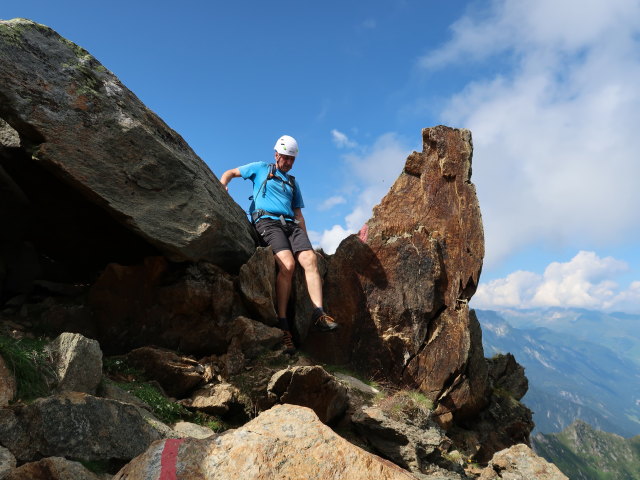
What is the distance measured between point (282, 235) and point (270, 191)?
5.80ft

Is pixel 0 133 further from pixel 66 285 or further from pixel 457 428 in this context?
pixel 457 428

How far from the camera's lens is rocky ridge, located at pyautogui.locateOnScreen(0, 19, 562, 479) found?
952 cm

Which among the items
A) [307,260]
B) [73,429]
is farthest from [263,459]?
[307,260]

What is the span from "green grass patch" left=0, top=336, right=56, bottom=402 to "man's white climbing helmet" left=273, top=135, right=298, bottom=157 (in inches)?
398

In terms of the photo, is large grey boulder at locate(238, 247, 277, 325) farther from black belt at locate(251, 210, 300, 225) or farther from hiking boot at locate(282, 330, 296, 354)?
black belt at locate(251, 210, 300, 225)

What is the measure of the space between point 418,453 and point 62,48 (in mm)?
15493

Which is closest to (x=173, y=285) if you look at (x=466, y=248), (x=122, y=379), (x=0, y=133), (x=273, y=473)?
(x=122, y=379)

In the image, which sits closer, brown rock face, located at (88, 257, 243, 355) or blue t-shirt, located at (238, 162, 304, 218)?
brown rock face, located at (88, 257, 243, 355)

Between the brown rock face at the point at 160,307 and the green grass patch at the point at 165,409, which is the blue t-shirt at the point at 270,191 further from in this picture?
the green grass patch at the point at 165,409

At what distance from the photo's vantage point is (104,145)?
11.8 meters

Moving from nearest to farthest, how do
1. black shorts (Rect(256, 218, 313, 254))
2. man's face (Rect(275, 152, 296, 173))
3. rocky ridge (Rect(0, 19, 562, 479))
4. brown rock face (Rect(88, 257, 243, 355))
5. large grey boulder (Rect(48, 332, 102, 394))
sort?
large grey boulder (Rect(48, 332, 102, 394)) < rocky ridge (Rect(0, 19, 562, 479)) < brown rock face (Rect(88, 257, 243, 355)) < black shorts (Rect(256, 218, 313, 254)) < man's face (Rect(275, 152, 296, 173))

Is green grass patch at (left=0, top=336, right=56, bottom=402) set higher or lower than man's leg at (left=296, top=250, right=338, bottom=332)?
lower

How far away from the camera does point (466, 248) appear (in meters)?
19.0

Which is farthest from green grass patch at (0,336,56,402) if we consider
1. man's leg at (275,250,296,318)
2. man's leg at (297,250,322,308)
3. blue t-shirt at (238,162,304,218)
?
blue t-shirt at (238,162,304,218)
